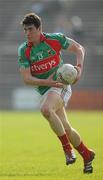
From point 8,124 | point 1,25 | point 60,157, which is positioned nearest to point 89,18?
point 1,25

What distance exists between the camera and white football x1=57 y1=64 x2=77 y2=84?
29.3 ft

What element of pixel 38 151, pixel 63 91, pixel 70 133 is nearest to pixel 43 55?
pixel 63 91

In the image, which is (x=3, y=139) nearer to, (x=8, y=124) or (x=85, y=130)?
(x=85, y=130)

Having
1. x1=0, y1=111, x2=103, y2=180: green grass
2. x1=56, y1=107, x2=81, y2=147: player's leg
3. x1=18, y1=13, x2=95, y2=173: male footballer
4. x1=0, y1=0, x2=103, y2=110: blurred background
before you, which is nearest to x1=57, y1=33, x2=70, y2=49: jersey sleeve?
x1=18, y1=13, x2=95, y2=173: male footballer

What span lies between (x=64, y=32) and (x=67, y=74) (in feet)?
73.7

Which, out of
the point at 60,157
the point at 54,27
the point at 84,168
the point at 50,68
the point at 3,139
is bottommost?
the point at 54,27

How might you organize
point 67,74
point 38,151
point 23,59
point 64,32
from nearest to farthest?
point 67,74 → point 23,59 → point 38,151 → point 64,32

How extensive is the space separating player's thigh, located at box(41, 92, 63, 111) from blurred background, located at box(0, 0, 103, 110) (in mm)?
18844

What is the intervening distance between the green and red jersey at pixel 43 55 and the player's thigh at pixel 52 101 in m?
0.18

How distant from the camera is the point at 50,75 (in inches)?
369

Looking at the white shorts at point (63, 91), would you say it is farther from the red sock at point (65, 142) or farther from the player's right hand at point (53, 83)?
the red sock at point (65, 142)

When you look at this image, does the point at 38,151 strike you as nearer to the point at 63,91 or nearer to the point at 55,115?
the point at 63,91

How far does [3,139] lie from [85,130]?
339 cm

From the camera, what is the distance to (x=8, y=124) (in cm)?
2084
